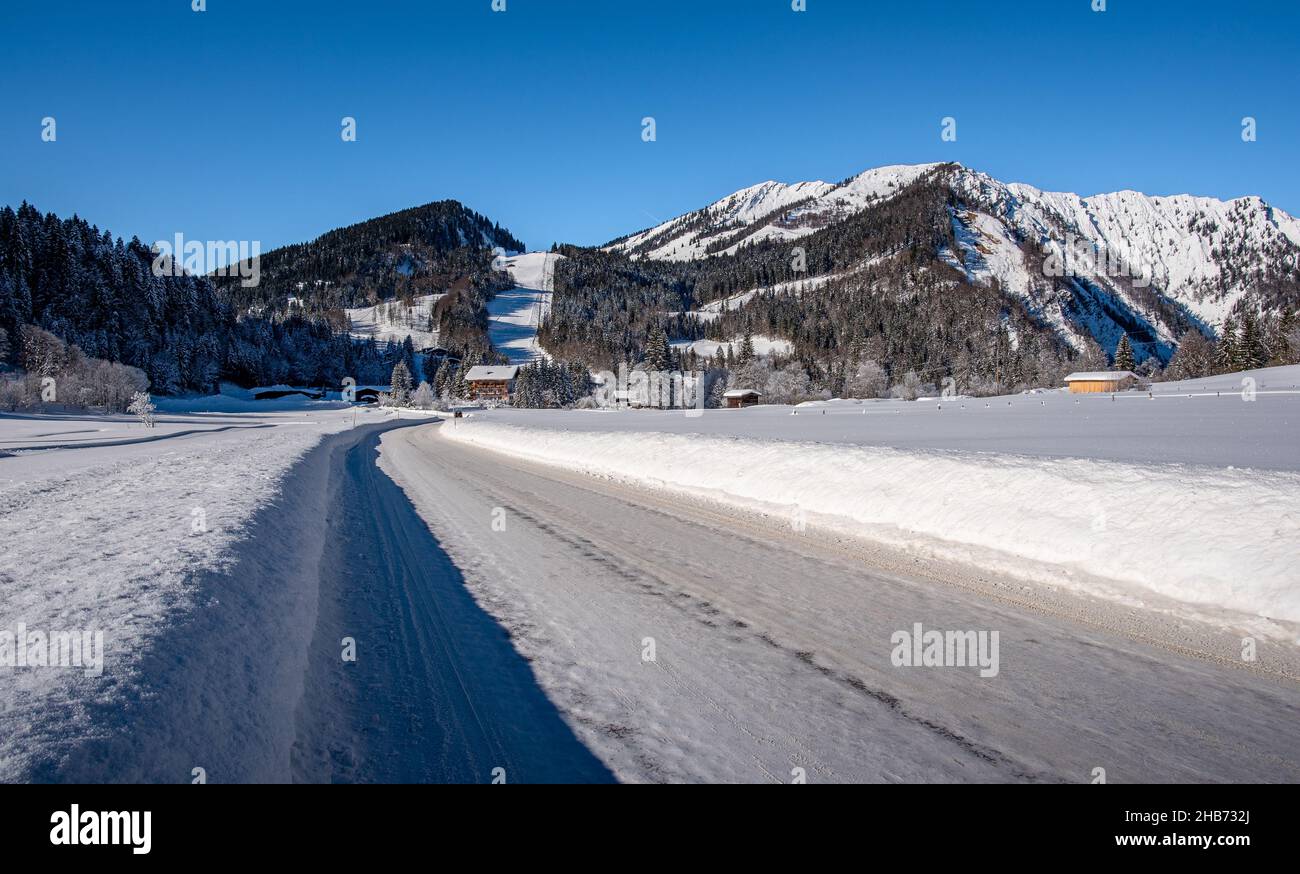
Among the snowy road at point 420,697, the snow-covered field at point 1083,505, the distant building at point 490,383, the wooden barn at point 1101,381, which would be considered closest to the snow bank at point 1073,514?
the snow-covered field at point 1083,505

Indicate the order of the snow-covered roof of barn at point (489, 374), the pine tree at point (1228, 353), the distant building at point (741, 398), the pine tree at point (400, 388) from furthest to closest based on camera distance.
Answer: the snow-covered roof of barn at point (489, 374), the pine tree at point (400, 388), the distant building at point (741, 398), the pine tree at point (1228, 353)

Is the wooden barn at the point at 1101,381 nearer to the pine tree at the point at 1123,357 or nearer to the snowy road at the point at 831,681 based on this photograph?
the pine tree at the point at 1123,357

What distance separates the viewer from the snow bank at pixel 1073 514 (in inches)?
197

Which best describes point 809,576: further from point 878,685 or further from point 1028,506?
point 1028,506

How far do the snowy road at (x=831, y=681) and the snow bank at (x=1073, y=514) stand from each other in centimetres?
100

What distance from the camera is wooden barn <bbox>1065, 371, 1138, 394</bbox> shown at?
7038 centimetres

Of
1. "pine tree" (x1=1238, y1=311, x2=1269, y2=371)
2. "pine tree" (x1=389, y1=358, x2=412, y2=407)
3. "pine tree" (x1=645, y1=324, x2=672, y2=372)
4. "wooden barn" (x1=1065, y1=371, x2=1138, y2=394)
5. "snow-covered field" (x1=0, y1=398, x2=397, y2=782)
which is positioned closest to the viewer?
"snow-covered field" (x1=0, y1=398, x2=397, y2=782)

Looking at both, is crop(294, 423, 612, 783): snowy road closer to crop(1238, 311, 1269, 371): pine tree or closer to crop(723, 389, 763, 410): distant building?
crop(723, 389, 763, 410): distant building

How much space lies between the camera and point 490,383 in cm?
Answer: 13800

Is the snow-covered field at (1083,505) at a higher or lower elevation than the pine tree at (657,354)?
lower

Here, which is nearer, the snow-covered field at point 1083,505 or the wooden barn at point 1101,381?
the snow-covered field at point 1083,505

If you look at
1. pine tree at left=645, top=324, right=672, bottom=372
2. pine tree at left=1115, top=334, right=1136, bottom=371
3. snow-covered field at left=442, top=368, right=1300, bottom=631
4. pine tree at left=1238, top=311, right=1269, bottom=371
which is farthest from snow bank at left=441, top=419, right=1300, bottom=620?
pine tree at left=1115, top=334, right=1136, bottom=371

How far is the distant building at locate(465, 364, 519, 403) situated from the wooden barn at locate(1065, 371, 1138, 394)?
101 m
